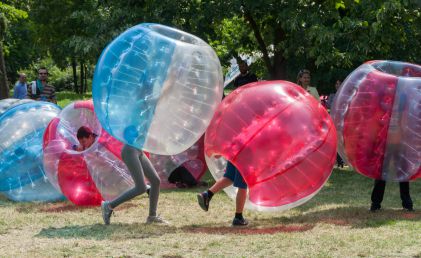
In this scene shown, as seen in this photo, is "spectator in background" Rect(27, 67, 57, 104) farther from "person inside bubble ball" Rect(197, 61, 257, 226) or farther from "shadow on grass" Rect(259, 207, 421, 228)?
"shadow on grass" Rect(259, 207, 421, 228)

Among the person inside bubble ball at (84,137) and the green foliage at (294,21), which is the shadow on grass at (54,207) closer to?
the person inside bubble ball at (84,137)

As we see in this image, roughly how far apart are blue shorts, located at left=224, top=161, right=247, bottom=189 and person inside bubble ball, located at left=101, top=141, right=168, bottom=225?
79 cm

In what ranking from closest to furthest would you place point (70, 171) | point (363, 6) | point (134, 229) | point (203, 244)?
point (203, 244)
point (134, 229)
point (70, 171)
point (363, 6)

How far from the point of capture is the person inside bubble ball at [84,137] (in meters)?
8.36

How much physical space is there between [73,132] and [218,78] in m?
2.48

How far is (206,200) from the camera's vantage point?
753 cm

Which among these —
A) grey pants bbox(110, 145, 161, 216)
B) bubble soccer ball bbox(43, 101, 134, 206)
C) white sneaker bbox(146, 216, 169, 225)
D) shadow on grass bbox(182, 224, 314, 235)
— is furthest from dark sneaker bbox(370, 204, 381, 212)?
bubble soccer ball bbox(43, 101, 134, 206)

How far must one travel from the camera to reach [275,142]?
682cm

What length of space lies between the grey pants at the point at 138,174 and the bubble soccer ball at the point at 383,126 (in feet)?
7.16

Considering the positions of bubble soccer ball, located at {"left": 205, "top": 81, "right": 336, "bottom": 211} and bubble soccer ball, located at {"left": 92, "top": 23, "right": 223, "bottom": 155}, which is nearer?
bubble soccer ball, located at {"left": 205, "top": 81, "right": 336, "bottom": 211}

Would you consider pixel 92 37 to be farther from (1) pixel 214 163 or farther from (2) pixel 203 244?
(2) pixel 203 244

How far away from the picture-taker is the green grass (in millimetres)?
6211

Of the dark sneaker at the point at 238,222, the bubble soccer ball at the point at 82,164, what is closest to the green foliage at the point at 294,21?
the bubble soccer ball at the point at 82,164

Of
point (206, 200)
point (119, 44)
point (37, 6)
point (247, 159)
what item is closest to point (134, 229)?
point (206, 200)
